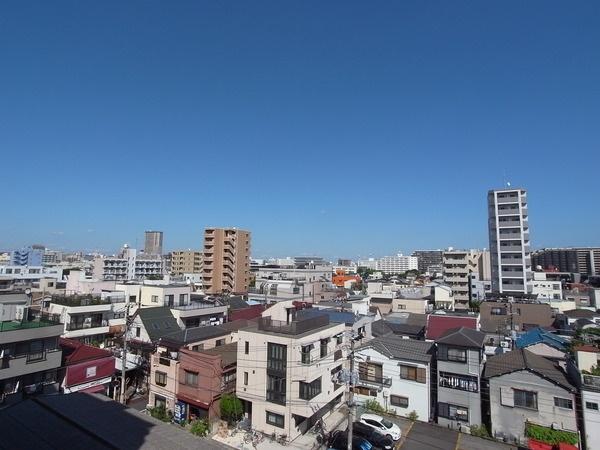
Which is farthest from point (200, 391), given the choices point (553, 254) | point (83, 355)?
A: point (553, 254)

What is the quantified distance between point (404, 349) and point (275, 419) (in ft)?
35.5

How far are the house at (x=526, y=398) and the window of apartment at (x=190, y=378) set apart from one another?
62.8ft

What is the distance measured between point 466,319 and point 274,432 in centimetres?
2157

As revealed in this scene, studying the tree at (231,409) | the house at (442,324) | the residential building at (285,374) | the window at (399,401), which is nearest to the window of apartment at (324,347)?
the residential building at (285,374)

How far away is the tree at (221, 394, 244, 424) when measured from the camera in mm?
24062

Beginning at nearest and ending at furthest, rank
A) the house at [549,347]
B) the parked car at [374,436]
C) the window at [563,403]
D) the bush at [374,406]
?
the parked car at [374,436] < the window at [563,403] < the bush at [374,406] < the house at [549,347]

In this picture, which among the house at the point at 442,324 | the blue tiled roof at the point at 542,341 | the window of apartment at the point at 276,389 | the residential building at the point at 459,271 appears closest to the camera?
the window of apartment at the point at 276,389

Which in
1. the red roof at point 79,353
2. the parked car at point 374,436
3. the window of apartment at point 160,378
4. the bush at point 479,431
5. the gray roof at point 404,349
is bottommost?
the bush at point 479,431

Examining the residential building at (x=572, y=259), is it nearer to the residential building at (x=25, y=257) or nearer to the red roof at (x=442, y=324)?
the red roof at (x=442, y=324)

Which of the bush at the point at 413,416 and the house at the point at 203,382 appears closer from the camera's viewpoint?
the house at the point at 203,382

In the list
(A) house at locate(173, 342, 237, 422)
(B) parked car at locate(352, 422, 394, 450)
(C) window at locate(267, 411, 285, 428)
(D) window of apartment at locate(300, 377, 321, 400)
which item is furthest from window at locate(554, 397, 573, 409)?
(A) house at locate(173, 342, 237, 422)

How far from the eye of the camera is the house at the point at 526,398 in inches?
844

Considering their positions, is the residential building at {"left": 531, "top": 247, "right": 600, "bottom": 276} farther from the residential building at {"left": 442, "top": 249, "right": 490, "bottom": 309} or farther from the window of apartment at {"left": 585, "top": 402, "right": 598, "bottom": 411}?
the window of apartment at {"left": 585, "top": 402, "right": 598, "bottom": 411}

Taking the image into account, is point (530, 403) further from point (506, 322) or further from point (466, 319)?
point (506, 322)
